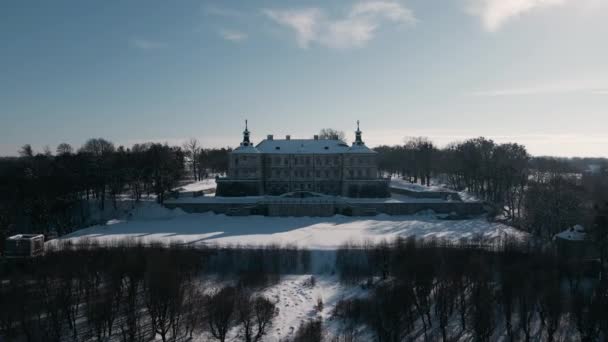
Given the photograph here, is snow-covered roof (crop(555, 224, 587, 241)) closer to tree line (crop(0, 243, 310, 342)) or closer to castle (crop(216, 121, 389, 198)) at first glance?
tree line (crop(0, 243, 310, 342))

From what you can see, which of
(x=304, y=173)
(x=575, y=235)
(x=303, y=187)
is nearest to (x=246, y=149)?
(x=304, y=173)

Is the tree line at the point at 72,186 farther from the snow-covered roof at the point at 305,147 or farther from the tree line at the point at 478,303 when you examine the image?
the tree line at the point at 478,303

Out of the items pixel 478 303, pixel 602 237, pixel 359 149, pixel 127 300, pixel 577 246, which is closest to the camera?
pixel 478 303

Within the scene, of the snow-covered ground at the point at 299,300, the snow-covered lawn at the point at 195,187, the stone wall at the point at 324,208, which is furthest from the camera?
the snow-covered lawn at the point at 195,187

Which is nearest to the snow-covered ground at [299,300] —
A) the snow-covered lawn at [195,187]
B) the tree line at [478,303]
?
the tree line at [478,303]

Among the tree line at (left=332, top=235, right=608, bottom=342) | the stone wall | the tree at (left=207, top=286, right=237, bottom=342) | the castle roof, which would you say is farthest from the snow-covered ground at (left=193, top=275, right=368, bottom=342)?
the castle roof

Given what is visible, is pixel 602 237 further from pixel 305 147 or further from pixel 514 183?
pixel 305 147

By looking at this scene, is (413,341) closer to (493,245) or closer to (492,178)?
(493,245)
